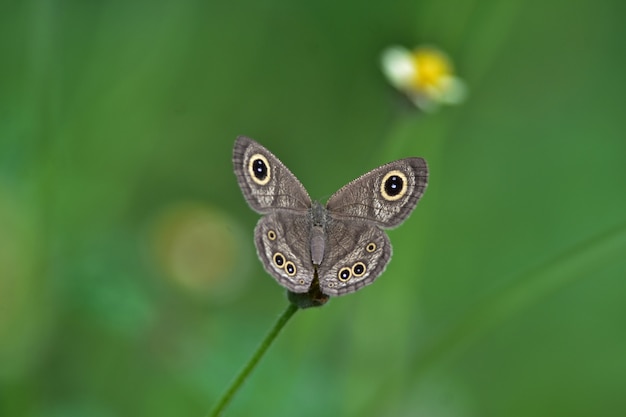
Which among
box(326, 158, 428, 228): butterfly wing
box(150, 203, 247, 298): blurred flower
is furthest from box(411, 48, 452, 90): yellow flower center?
box(326, 158, 428, 228): butterfly wing

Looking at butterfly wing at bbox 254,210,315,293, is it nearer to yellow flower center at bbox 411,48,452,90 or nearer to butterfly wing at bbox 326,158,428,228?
butterfly wing at bbox 326,158,428,228

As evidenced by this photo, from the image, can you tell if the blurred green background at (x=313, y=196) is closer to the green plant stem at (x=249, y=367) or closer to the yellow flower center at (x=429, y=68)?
the yellow flower center at (x=429, y=68)

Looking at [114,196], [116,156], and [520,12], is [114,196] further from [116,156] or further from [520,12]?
[520,12]

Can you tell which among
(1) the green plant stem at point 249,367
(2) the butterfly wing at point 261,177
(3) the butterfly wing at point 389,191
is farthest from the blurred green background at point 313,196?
(1) the green plant stem at point 249,367

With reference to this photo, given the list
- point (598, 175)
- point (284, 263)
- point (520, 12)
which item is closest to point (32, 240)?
point (284, 263)

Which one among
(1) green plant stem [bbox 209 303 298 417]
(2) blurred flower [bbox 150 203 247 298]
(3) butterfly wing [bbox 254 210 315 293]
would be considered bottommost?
(2) blurred flower [bbox 150 203 247 298]

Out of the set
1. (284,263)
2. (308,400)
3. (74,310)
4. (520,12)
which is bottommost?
(74,310)

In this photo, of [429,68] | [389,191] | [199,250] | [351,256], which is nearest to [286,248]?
[351,256]
